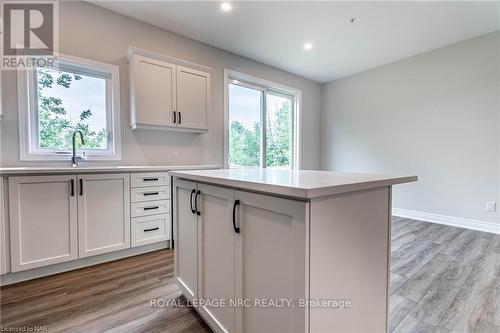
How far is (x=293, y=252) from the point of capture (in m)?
0.83

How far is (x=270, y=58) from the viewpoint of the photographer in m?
3.78

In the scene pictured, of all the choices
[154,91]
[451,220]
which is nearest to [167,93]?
[154,91]

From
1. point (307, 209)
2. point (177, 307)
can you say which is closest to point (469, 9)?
point (307, 209)

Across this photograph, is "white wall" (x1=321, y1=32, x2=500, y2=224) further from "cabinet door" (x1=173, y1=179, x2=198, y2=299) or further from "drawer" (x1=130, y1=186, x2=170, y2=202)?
"cabinet door" (x1=173, y1=179, x2=198, y2=299)

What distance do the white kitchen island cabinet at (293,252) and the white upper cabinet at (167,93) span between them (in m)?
1.59

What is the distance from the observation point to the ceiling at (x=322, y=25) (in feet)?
8.23

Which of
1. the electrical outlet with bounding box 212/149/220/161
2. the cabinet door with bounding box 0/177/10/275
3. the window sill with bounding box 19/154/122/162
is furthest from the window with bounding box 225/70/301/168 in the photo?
the cabinet door with bounding box 0/177/10/275

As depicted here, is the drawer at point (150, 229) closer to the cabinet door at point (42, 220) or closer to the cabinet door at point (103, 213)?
the cabinet door at point (103, 213)

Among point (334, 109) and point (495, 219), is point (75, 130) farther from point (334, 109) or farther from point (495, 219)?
point (495, 219)

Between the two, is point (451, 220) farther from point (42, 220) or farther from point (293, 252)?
point (42, 220)

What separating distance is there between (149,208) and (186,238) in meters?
1.14

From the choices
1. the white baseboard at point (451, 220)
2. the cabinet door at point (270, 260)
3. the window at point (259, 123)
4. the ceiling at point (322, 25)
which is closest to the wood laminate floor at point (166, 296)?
the cabinet door at point (270, 260)

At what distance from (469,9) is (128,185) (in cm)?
417

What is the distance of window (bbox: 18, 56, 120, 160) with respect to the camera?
86.1 inches
